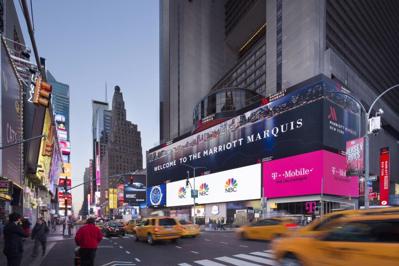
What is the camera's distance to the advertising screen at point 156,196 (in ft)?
362

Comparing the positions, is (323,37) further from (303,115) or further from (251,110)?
(303,115)

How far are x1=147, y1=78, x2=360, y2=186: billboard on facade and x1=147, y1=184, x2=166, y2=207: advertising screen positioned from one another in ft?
58.1

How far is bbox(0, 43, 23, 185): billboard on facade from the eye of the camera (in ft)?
101

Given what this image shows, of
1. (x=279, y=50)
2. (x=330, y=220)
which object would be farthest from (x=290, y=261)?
(x=279, y=50)

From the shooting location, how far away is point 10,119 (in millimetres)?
34312

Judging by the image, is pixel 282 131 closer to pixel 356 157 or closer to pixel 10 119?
pixel 356 157

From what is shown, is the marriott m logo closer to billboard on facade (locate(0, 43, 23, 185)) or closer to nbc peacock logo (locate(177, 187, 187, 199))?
billboard on facade (locate(0, 43, 23, 185))

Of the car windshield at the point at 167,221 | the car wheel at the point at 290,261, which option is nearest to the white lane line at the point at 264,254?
the car wheel at the point at 290,261

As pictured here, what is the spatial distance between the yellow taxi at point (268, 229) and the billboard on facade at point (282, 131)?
37480 mm

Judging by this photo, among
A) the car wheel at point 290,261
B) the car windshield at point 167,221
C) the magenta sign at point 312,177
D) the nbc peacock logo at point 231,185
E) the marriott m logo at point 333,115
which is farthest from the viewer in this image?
the nbc peacock logo at point 231,185

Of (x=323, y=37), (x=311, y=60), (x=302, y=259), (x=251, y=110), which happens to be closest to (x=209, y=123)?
(x=251, y=110)

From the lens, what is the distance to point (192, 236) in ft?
96.2

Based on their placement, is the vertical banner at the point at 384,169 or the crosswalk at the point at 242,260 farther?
the vertical banner at the point at 384,169

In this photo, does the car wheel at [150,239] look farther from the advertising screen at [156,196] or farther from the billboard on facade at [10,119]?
the advertising screen at [156,196]
